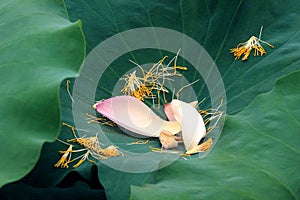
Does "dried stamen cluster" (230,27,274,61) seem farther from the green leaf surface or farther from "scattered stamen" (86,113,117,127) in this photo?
"scattered stamen" (86,113,117,127)

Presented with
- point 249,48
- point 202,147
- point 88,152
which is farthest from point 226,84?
point 88,152

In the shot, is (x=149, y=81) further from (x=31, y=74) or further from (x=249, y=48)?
(x=31, y=74)

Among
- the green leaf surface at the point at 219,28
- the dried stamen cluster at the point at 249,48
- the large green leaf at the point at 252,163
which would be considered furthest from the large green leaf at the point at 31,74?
the dried stamen cluster at the point at 249,48

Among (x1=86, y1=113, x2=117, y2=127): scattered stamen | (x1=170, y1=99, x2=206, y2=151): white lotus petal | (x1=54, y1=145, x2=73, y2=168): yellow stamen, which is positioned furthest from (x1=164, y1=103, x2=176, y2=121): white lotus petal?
(x1=54, y1=145, x2=73, y2=168): yellow stamen

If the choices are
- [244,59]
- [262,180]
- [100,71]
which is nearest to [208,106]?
[244,59]

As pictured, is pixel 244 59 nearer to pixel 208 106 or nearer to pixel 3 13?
pixel 208 106

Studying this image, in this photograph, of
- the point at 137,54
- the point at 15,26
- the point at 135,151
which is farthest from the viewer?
the point at 137,54
